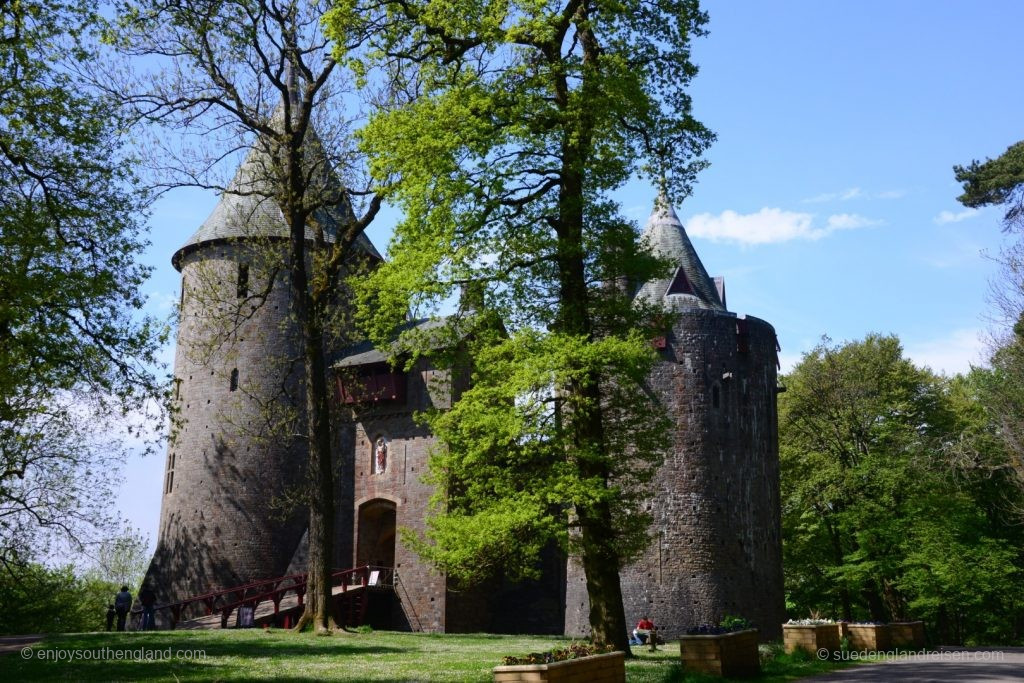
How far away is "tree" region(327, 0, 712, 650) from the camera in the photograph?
15.0 metres

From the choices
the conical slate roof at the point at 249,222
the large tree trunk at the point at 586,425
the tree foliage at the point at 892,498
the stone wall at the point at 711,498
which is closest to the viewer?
the large tree trunk at the point at 586,425

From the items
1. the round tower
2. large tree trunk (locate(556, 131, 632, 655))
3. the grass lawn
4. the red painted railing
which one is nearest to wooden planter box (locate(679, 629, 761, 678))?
the grass lawn

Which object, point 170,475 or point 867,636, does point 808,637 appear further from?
point 170,475

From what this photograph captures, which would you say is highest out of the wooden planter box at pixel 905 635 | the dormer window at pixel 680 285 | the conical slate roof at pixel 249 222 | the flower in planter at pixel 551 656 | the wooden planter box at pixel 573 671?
the conical slate roof at pixel 249 222

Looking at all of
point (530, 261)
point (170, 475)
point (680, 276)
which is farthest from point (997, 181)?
point (170, 475)

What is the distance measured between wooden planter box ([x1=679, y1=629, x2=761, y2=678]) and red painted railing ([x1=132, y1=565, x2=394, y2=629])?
1641 centimetres

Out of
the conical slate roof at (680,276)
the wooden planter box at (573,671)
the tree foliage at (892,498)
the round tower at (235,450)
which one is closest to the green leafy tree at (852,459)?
the tree foliage at (892,498)

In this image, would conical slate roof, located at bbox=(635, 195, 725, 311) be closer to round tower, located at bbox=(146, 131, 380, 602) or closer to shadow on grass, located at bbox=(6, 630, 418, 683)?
round tower, located at bbox=(146, 131, 380, 602)

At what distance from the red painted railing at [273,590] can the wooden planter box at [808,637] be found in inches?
578

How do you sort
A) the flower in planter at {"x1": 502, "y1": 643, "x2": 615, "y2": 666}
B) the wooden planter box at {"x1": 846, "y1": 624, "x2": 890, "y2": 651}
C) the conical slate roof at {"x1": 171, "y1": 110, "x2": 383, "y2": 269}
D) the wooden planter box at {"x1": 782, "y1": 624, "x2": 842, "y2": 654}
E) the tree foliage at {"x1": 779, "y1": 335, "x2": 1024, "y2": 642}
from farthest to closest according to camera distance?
the conical slate roof at {"x1": 171, "y1": 110, "x2": 383, "y2": 269} < the tree foliage at {"x1": 779, "y1": 335, "x2": 1024, "y2": 642} < the wooden planter box at {"x1": 846, "y1": 624, "x2": 890, "y2": 651} < the wooden planter box at {"x1": 782, "y1": 624, "x2": 842, "y2": 654} < the flower in planter at {"x1": 502, "y1": 643, "x2": 615, "y2": 666}

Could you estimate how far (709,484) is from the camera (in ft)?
95.2

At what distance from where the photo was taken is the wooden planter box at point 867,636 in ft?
69.3

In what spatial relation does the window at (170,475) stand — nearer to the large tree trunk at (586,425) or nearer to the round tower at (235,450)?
the round tower at (235,450)

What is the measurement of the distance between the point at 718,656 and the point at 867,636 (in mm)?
8426
